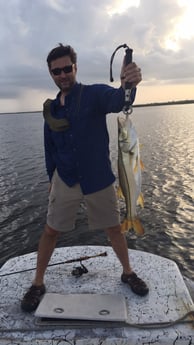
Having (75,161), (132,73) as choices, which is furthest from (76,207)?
(132,73)

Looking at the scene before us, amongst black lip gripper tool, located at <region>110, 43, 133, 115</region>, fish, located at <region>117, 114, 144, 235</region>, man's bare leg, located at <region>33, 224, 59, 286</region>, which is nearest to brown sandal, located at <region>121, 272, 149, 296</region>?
fish, located at <region>117, 114, 144, 235</region>

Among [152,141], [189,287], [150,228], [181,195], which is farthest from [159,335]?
[152,141]

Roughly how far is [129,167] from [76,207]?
104 centimetres

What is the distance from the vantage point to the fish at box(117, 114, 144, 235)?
3764mm

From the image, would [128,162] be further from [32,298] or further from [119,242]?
[32,298]

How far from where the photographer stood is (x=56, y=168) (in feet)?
15.5

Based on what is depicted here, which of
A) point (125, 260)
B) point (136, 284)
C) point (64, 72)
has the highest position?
point (64, 72)

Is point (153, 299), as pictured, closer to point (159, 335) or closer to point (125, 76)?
point (159, 335)

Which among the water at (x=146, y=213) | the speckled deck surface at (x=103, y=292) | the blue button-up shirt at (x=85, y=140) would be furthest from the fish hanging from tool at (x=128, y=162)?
the water at (x=146, y=213)

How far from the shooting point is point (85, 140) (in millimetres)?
4285

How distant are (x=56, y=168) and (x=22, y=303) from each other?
1.82 meters

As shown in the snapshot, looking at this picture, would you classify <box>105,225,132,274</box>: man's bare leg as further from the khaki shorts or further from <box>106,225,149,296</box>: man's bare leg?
the khaki shorts

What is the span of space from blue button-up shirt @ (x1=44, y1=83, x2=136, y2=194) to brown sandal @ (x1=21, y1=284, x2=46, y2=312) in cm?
151

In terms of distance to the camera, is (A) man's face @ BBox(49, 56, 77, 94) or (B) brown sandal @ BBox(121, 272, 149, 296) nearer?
(A) man's face @ BBox(49, 56, 77, 94)
